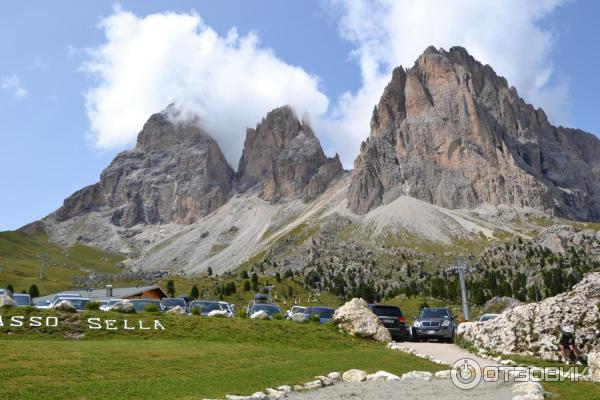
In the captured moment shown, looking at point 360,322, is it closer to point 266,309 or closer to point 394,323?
point 394,323

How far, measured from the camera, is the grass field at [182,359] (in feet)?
55.2

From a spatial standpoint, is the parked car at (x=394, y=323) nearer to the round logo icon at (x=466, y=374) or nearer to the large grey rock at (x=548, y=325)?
the large grey rock at (x=548, y=325)

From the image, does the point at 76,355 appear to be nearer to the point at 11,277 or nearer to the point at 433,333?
the point at 433,333

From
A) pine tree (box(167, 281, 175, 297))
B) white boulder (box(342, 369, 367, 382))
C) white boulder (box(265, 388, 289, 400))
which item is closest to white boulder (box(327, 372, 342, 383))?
white boulder (box(342, 369, 367, 382))

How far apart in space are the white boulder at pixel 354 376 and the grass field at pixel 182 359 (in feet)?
3.65

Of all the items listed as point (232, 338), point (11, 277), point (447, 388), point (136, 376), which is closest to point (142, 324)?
point (232, 338)

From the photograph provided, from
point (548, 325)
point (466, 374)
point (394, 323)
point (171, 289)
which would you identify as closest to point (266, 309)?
point (394, 323)

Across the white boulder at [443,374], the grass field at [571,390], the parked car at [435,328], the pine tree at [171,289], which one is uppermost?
the pine tree at [171,289]

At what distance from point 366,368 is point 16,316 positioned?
64.9 feet

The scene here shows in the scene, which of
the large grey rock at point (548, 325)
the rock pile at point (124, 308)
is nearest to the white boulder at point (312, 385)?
the large grey rock at point (548, 325)

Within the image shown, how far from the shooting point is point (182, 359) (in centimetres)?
2283

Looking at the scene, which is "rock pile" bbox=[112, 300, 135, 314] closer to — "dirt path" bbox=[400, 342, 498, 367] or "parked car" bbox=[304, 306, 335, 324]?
"parked car" bbox=[304, 306, 335, 324]

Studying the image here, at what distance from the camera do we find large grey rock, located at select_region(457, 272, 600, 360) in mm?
27422

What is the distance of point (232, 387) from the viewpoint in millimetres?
18250
